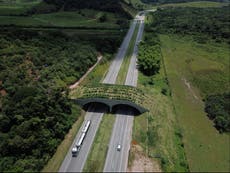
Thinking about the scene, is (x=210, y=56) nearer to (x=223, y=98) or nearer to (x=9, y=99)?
(x=223, y=98)

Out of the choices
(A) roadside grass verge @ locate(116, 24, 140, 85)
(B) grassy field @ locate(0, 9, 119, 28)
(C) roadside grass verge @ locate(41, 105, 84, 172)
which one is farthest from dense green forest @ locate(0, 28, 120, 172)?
(B) grassy field @ locate(0, 9, 119, 28)

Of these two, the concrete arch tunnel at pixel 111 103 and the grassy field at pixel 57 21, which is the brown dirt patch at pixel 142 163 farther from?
the grassy field at pixel 57 21

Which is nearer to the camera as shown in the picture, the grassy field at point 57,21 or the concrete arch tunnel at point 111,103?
the concrete arch tunnel at point 111,103

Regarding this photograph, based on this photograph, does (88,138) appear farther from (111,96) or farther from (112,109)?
(111,96)

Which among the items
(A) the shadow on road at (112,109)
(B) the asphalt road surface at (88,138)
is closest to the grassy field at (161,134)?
(A) the shadow on road at (112,109)

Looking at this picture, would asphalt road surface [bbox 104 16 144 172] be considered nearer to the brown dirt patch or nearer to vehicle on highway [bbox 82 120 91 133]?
the brown dirt patch

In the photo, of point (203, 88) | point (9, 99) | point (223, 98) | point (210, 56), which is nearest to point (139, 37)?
point (210, 56)

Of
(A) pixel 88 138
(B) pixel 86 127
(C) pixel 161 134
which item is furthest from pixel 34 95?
(C) pixel 161 134
